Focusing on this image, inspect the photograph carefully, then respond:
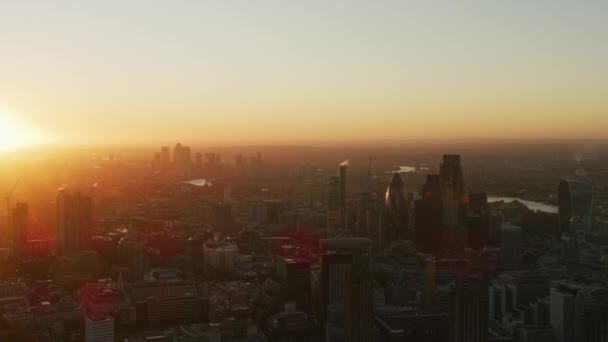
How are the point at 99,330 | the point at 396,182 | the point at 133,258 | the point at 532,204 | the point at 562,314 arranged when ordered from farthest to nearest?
the point at 532,204
the point at 396,182
the point at 133,258
the point at 99,330
the point at 562,314

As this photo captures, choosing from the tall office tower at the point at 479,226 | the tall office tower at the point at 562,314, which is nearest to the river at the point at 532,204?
the tall office tower at the point at 479,226

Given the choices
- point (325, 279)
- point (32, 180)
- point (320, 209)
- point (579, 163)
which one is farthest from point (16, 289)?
Result: point (579, 163)

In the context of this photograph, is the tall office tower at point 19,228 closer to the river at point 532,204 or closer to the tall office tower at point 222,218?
the tall office tower at point 222,218

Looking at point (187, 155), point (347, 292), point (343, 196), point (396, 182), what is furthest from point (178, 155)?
point (347, 292)

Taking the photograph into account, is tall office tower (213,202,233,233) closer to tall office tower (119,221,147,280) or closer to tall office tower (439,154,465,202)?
tall office tower (119,221,147,280)

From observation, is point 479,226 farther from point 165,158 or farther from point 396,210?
point 165,158
